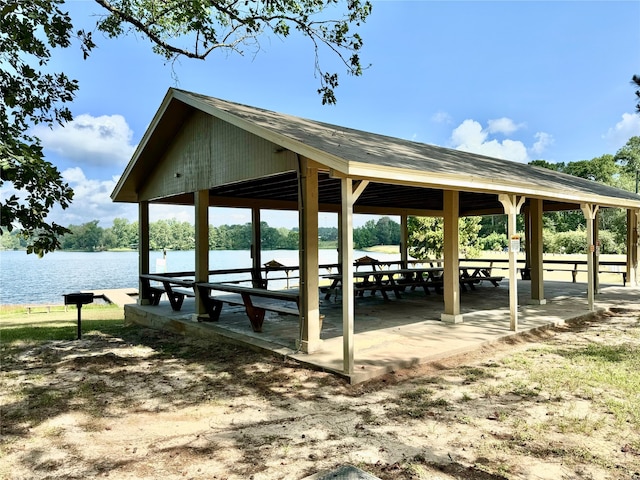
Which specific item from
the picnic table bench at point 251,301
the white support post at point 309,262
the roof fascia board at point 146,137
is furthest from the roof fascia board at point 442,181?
the roof fascia board at point 146,137

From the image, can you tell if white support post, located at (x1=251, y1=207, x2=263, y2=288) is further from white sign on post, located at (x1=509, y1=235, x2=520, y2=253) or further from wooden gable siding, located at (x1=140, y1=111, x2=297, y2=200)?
white sign on post, located at (x1=509, y1=235, x2=520, y2=253)

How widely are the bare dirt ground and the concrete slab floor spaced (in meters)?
0.21

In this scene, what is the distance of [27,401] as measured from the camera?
13.3 ft

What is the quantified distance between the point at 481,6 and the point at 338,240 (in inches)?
324

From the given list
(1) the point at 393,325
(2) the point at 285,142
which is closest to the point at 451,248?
(1) the point at 393,325

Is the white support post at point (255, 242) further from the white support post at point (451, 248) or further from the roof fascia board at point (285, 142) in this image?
the white support post at point (451, 248)

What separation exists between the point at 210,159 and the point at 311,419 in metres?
4.73

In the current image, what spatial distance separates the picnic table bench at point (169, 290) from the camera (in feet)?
25.6

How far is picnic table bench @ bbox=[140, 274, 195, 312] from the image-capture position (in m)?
7.80

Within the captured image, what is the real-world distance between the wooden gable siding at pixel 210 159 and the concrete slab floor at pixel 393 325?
7.62ft

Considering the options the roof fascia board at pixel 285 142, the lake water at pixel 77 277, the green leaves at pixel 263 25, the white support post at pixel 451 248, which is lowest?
the lake water at pixel 77 277

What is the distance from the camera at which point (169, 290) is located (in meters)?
8.25

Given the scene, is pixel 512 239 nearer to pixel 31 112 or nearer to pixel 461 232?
pixel 31 112

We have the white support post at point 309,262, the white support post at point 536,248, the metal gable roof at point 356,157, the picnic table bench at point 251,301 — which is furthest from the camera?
the white support post at point 536,248
